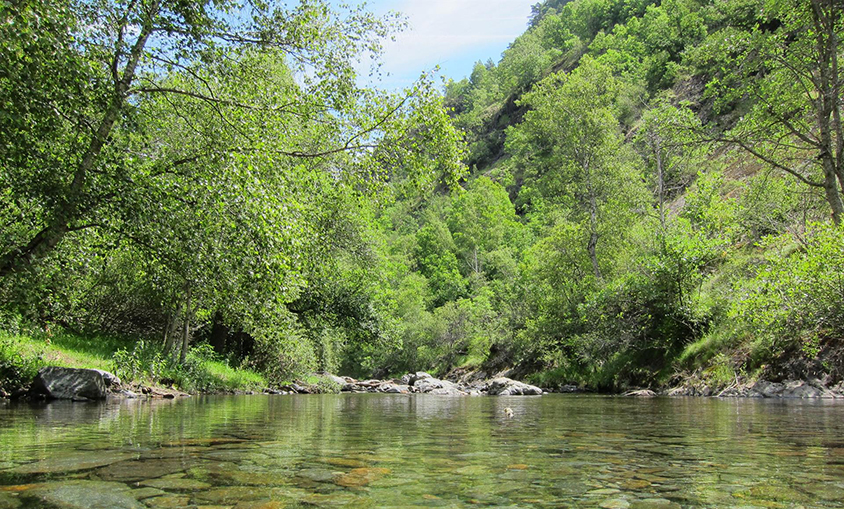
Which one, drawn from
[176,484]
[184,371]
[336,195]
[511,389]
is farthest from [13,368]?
[511,389]

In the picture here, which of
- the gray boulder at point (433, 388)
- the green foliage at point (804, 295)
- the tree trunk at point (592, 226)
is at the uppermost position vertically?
the tree trunk at point (592, 226)

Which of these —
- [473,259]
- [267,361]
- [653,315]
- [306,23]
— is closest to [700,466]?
[306,23]

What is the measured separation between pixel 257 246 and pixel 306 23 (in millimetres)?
5004

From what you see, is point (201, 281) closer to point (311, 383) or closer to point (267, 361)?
point (267, 361)

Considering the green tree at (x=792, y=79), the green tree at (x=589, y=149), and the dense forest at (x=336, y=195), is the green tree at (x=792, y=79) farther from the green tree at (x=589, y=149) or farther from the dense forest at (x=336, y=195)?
the green tree at (x=589, y=149)

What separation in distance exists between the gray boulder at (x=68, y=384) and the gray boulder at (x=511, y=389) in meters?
14.9

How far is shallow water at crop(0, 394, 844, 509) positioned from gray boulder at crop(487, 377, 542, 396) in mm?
14748

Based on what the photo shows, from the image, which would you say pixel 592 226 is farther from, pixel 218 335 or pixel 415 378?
pixel 218 335

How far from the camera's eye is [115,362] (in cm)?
1409

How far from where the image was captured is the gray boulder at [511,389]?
21680 millimetres

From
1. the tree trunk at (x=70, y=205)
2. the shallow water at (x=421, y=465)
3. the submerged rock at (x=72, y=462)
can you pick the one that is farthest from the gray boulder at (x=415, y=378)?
the submerged rock at (x=72, y=462)

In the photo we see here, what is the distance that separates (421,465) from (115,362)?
1309cm

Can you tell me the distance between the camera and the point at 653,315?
2191cm

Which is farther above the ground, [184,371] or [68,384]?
[68,384]
